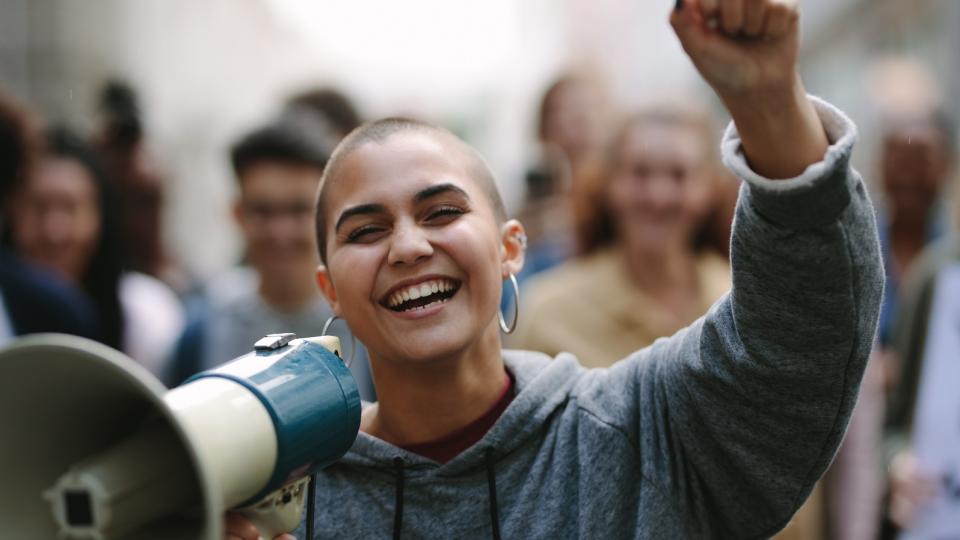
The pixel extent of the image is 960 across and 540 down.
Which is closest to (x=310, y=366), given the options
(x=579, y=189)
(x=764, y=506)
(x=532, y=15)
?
(x=764, y=506)

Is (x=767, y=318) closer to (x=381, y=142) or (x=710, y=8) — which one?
(x=710, y=8)

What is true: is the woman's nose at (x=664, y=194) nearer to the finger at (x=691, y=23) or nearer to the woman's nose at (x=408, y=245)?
the woman's nose at (x=408, y=245)

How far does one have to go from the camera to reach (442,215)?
207 centimetres

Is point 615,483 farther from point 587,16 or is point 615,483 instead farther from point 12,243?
point 587,16

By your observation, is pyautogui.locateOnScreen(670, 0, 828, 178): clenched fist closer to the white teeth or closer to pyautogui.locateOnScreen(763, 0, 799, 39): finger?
pyautogui.locateOnScreen(763, 0, 799, 39): finger

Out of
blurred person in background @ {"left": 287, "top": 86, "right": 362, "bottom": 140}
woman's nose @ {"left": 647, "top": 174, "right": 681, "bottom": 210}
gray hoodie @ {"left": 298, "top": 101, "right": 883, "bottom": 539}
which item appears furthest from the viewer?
blurred person in background @ {"left": 287, "top": 86, "right": 362, "bottom": 140}

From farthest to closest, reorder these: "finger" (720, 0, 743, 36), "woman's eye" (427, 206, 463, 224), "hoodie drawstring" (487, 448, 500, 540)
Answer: "woman's eye" (427, 206, 463, 224) < "hoodie drawstring" (487, 448, 500, 540) < "finger" (720, 0, 743, 36)

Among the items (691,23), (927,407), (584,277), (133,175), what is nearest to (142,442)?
(691,23)

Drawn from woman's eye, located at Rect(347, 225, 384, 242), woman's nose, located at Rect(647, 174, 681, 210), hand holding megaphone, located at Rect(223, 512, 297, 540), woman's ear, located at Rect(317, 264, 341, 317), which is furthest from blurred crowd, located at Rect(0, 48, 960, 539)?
hand holding megaphone, located at Rect(223, 512, 297, 540)

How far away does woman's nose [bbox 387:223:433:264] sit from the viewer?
1984 millimetres

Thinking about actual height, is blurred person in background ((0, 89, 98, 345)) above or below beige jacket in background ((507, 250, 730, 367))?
above

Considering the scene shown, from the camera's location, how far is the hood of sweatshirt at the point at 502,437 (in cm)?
202

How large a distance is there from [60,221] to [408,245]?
300cm

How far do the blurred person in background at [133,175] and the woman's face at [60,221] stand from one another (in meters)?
0.84
